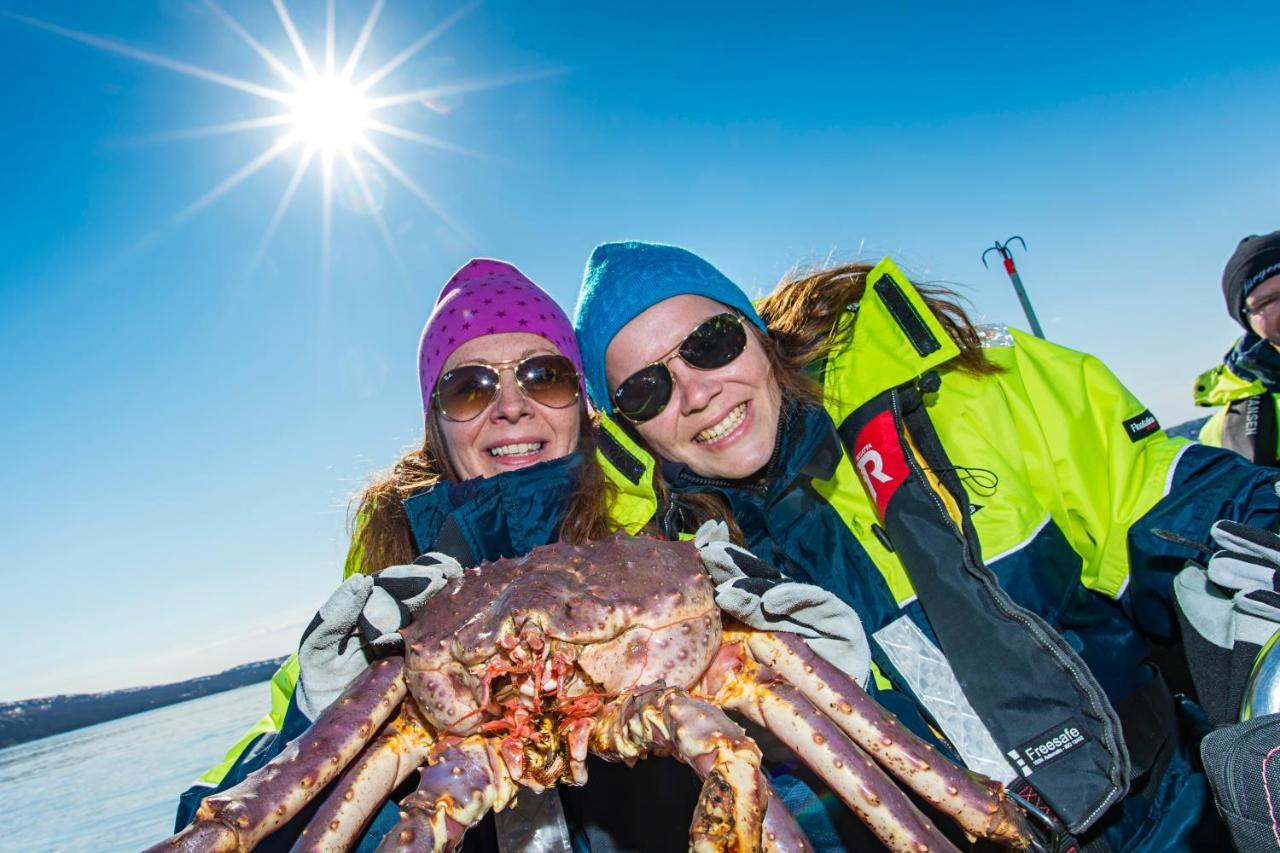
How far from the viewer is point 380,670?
190cm

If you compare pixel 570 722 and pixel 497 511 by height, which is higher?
pixel 497 511

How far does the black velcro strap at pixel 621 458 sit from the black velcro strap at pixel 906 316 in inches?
44.1

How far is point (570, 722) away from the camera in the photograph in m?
1.62

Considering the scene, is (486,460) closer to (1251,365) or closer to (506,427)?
(506,427)

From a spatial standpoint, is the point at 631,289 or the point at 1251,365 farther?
the point at 1251,365

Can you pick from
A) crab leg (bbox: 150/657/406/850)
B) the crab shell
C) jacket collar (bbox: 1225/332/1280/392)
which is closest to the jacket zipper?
the crab shell

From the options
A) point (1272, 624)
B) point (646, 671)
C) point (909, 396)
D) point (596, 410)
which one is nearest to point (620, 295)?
point (596, 410)

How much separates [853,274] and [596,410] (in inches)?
54.4

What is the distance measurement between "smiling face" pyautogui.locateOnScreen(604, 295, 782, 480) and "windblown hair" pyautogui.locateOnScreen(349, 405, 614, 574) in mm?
351

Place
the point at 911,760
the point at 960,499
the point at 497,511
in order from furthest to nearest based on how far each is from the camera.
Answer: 1. the point at 497,511
2. the point at 960,499
3. the point at 911,760

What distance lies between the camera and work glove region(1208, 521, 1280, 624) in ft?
6.39

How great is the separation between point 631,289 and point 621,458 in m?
0.71

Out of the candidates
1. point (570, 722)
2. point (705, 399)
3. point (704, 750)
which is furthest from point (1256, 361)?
point (570, 722)

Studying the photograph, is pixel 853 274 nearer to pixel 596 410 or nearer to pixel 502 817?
pixel 596 410
